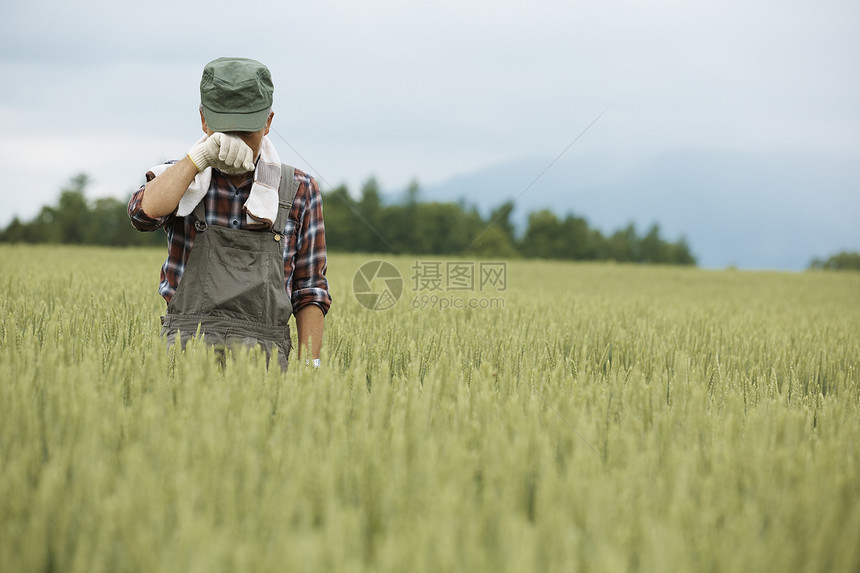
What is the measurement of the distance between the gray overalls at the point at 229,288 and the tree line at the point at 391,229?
22109mm

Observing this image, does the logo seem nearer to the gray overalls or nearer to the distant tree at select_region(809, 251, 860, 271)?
Answer: the gray overalls

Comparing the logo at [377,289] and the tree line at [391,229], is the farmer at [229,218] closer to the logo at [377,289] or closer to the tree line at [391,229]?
the logo at [377,289]

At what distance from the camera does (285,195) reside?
274 cm

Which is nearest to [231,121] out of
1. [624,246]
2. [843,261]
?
[624,246]

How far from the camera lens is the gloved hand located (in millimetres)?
2459

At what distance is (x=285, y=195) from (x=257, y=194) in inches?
6.0

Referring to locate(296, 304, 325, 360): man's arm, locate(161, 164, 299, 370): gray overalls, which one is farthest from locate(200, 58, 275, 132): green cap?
Answer: locate(296, 304, 325, 360): man's arm

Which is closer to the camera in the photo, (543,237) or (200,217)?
(200,217)

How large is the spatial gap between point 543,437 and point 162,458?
2.69 feet

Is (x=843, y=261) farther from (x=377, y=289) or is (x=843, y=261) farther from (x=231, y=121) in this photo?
(x=231, y=121)

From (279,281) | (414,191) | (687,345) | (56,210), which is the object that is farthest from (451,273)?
(56,210)

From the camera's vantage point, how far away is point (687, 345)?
3.67 meters

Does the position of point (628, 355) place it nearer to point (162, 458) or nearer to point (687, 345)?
point (687, 345)

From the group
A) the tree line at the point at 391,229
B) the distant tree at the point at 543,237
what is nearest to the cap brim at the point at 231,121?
the tree line at the point at 391,229
